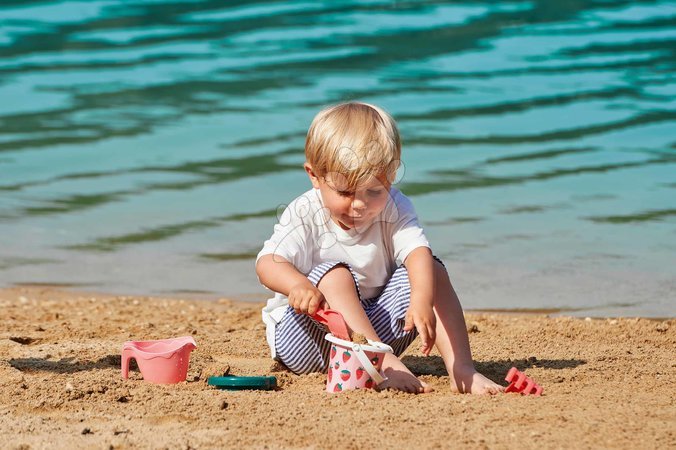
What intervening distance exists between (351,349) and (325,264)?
0.36 m

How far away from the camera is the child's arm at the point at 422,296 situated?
347cm

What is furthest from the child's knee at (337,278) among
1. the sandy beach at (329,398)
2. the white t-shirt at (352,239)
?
the sandy beach at (329,398)

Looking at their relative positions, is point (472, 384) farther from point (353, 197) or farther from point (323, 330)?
point (353, 197)

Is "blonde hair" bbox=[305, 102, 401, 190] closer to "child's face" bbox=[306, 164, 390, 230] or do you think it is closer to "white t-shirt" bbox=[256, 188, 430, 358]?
"child's face" bbox=[306, 164, 390, 230]

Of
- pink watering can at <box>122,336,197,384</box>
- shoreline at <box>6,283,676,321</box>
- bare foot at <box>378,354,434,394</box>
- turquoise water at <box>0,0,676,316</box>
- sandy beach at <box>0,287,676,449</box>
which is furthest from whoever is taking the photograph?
turquoise water at <box>0,0,676,316</box>

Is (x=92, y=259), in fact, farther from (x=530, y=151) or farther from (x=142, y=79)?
(x=142, y=79)

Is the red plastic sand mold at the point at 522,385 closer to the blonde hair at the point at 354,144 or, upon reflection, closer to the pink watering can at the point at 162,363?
the blonde hair at the point at 354,144

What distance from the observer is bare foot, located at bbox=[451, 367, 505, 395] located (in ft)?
11.6

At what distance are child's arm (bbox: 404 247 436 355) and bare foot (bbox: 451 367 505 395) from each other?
0.66ft

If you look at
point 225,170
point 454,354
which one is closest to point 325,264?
point 454,354

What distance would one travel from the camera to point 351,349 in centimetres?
343

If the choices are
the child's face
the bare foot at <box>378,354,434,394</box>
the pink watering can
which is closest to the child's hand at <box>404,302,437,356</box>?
the bare foot at <box>378,354,434,394</box>

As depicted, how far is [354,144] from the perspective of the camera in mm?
3555

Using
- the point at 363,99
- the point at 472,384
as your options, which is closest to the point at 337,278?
the point at 472,384
